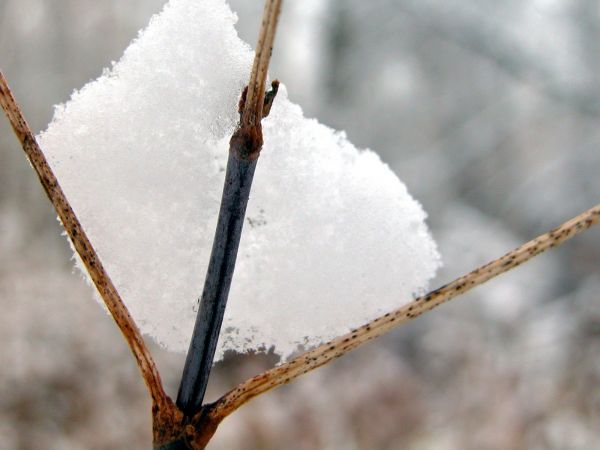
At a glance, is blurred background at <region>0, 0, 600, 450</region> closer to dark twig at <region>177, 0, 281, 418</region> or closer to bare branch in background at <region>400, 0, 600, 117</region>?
bare branch in background at <region>400, 0, 600, 117</region>

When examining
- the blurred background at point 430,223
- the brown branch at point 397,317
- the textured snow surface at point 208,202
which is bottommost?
the brown branch at point 397,317

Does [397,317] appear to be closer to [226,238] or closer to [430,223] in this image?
[226,238]

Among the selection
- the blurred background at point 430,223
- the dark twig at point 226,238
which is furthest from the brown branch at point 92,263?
the blurred background at point 430,223

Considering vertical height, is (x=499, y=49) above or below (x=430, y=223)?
above

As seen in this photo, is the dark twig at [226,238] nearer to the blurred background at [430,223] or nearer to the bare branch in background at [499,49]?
the blurred background at [430,223]

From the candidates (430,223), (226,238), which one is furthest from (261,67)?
(430,223)

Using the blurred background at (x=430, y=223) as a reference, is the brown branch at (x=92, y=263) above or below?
below
